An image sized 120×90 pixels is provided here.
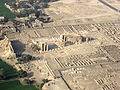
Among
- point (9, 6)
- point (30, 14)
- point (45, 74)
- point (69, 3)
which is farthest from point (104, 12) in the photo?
point (45, 74)

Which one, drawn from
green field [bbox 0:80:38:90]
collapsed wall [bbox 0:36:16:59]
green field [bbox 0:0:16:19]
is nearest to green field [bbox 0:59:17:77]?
collapsed wall [bbox 0:36:16:59]

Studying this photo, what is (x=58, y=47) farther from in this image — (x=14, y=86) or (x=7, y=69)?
(x=14, y=86)

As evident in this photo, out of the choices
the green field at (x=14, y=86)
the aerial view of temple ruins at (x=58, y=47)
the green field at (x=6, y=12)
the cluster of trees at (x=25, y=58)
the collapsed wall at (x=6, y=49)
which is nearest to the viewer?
the green field at (x=14, y=86)

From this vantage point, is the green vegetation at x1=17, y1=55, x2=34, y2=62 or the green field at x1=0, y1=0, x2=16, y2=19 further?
the green field at x1=0, y1=0, x2=16, y2=19

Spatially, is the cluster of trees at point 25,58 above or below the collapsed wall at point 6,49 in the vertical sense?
below

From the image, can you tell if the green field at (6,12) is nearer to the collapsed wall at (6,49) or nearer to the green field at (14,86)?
the collapsed wall at (6,49)

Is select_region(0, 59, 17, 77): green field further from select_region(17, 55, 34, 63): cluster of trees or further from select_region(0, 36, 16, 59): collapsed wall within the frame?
select_region(17, 55, 34, 63): cluster of trees

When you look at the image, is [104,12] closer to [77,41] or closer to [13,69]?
[77,41]

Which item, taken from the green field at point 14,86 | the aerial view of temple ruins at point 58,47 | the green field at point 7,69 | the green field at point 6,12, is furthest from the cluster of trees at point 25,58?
the green field at point 6,12
